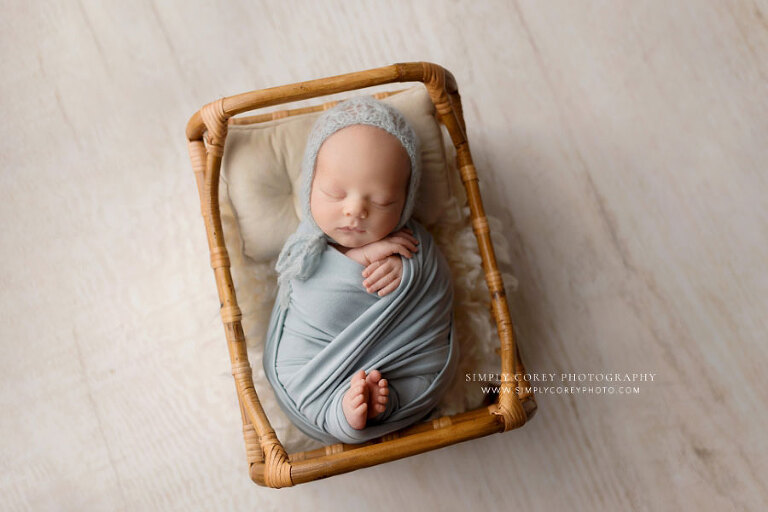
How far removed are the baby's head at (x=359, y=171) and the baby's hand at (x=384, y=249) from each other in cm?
2

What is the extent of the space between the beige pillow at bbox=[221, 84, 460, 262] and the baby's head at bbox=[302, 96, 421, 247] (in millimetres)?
141

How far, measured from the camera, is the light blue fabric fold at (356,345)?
4.12 feet

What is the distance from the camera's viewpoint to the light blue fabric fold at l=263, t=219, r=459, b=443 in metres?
1.26

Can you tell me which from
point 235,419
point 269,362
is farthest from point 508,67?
point 235,419

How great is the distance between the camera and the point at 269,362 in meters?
1.35

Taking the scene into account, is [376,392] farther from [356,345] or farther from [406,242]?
[406,242]

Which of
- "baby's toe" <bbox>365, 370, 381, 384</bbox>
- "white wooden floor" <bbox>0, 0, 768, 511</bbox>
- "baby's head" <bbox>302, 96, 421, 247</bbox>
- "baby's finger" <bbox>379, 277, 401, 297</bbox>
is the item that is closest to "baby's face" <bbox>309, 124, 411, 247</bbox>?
"baby's head" <bbox>302, 96, 421, 247</bbox>

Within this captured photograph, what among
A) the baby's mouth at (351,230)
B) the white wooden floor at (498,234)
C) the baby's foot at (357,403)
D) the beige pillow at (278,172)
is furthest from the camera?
the white wooden floor at (498,234)

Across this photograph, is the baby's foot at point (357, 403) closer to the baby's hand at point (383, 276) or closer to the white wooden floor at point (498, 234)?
the baby's hand at point (383, 276)

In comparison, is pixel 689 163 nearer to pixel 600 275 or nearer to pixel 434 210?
pixel 600 275

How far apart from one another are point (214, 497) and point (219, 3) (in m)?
1.28

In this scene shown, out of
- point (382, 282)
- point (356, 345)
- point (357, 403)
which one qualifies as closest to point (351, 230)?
point (382, 282)

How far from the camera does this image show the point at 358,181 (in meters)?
1.24

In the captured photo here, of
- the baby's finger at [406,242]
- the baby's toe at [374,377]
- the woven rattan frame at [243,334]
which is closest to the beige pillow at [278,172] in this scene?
the woven rattan frame at [243,334]
